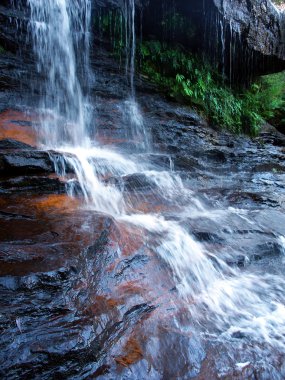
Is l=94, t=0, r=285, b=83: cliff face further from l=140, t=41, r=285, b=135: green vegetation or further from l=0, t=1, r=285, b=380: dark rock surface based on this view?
l=0, t=1, r=285, b=380: dark rock surface

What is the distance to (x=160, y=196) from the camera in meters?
5.41

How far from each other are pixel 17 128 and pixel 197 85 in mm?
5652

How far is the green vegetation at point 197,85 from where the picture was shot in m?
9.25

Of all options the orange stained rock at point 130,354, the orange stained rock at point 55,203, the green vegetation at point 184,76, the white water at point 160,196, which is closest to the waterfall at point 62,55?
the white water at point 160,196

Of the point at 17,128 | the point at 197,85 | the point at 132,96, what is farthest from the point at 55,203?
the point at 197,85

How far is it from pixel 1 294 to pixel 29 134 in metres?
4.40

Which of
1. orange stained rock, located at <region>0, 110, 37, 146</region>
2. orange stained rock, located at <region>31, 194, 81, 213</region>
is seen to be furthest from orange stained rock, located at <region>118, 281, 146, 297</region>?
orange stained rock, located at <region>0, 110, 37, 146</region>

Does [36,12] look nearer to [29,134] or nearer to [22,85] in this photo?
[22,85]

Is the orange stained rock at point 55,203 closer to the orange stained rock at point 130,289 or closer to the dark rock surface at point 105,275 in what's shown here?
the dark rock surface at point 105,275

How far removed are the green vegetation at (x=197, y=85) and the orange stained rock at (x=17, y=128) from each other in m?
4.18

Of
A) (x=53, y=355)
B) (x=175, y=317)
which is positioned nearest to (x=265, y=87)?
(x=175, y=317)

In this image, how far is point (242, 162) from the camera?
27.1ft

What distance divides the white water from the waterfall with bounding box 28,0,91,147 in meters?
0.02

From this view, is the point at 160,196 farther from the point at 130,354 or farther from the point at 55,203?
the point at 130,354
